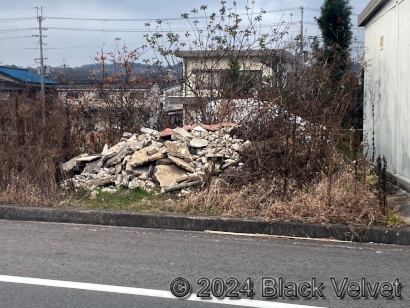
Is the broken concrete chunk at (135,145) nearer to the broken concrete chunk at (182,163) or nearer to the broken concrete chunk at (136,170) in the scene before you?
the broken concrete chunk at (136,170)

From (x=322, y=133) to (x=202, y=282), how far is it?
4189 millimetres

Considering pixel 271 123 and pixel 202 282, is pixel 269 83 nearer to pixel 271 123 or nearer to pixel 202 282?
pixel 271 123

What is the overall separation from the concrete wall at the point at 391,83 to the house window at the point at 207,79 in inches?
140

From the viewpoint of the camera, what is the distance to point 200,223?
24.6 feet

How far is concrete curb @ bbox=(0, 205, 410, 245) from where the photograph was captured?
6871 mm

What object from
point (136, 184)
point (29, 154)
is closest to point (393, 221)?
point (136, 184)

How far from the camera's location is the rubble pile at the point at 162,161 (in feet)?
29.2

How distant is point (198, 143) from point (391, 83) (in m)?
3.73

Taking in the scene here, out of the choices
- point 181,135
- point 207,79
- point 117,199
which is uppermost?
point 207,79

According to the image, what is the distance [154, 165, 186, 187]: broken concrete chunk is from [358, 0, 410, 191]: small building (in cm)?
322

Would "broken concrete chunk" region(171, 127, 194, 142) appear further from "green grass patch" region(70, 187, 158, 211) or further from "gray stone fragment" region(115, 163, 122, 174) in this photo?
"green grass patch" region(70, 187, 158, 211)

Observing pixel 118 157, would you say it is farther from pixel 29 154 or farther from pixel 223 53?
pixel 223 53

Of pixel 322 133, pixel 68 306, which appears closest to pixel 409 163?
pixel 322 133

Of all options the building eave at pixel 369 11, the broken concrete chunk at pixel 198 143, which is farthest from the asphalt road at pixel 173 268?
the building eave at pixel 369 11
